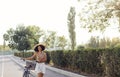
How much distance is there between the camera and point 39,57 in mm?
10914

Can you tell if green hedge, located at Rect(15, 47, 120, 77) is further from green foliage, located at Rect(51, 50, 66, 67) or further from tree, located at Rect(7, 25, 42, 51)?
tree, located at Rect(7, 25, 42, 51)

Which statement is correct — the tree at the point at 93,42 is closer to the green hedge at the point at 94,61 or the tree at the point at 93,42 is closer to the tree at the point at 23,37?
the tree at the point at 23,37

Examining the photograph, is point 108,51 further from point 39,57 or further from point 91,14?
point 91,14

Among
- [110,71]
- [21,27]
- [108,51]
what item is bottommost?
[110,71]

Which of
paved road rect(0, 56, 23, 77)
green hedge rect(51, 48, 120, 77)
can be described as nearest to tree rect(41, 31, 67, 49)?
paved road rect(0, 56, 23, 77)

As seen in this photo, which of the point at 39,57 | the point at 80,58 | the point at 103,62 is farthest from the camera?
the point at 80,58

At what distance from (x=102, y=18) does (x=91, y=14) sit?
0.81 m

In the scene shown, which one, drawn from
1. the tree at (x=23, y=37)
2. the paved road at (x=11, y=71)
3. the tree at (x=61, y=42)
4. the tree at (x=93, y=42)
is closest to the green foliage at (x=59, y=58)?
the paved road at (x=11, y=71)

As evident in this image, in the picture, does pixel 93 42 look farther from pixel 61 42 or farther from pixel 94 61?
pixel 94 61

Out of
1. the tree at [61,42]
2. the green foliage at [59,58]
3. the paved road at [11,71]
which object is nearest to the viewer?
the paved road at [11,71]

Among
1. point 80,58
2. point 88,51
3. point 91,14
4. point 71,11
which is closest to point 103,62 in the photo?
point 88,51

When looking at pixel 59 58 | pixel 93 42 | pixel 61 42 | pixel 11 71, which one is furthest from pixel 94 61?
pixel 61 42

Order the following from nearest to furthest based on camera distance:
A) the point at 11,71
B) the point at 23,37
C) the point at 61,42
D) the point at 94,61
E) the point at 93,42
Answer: the point at 94,61, the point at 11,71, the point at 93,42, the point at 23,37, the point at 61,42

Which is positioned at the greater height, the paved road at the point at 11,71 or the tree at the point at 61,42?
the tree at the point at 61,42
